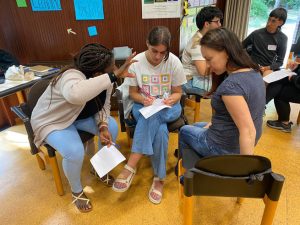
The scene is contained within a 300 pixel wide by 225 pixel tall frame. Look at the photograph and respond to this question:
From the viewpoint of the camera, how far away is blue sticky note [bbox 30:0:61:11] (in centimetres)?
229

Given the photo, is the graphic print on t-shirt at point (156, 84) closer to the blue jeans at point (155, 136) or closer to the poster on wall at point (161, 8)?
the blue jeans at point (155, 136)

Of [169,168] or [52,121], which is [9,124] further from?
[169,168]

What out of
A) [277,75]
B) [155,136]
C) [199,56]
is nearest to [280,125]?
[277,75]

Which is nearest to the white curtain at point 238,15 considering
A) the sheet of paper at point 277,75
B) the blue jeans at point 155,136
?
the sheet of paper at point 277,75

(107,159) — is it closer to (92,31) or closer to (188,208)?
(188,208)

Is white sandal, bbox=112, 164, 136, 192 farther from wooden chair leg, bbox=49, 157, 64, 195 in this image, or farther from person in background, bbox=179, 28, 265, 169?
person in background, bbox=179, 28, 265, 169

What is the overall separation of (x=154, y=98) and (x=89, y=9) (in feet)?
4.03

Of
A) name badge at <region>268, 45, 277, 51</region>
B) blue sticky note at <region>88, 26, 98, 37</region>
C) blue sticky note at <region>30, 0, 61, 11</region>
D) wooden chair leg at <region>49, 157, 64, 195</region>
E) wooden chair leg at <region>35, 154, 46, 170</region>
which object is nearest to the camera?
wooden chair leg at <region>49, 157, 64, 195</region>

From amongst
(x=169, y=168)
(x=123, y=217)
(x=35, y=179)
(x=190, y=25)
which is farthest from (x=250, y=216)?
(x=190, y=25)

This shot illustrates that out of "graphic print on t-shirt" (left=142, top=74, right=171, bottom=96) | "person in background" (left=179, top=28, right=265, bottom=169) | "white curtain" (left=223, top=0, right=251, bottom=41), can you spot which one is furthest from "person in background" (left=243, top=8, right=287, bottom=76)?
"person in background" (left=179, top=28, right=265, bottom=169)

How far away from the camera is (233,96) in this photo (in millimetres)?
1018

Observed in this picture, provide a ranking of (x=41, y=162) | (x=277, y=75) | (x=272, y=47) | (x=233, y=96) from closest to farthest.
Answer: (x=233, y=96) < (x=41, y=162) < (x=277, y=75) < (x=272, y=47)

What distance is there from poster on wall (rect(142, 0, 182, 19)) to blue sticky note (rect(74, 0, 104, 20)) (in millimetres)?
430

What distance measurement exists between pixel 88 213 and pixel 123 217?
9.1 inches
